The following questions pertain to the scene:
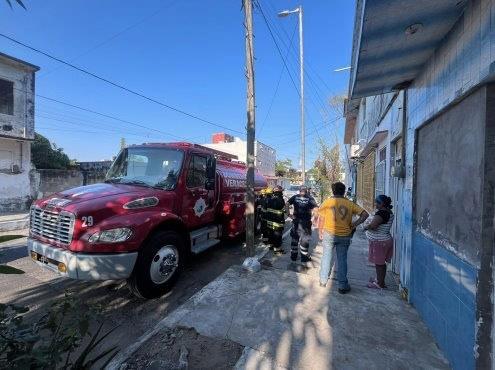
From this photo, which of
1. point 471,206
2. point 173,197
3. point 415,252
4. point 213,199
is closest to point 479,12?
point 471,206

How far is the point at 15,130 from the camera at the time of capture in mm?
15641

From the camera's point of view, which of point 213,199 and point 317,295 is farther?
point 213,199

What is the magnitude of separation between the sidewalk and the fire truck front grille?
1.81m

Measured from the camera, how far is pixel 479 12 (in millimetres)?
2525

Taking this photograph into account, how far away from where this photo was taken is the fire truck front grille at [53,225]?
414cm

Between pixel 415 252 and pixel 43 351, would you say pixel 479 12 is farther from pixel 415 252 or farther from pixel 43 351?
pixel 43 351

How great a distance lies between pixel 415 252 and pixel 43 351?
13.9 feet

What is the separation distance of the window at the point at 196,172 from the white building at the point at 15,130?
45.0 ft

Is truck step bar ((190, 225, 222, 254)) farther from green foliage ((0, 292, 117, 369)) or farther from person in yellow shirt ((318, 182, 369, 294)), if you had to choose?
green foliage ((0, 292, 117, 369))

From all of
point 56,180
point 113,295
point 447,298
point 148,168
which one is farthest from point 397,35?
point 56,180

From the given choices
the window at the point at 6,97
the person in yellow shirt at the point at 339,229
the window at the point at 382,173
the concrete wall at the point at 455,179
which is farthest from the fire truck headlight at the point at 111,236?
the window at the point at 6,97

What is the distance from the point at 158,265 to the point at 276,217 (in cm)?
349

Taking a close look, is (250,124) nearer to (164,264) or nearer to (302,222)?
(302,222)

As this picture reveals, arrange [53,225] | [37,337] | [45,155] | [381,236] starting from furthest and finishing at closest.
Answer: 1. [45,155]
2. [381,236]
3. [53,225]
4. [37,337]
